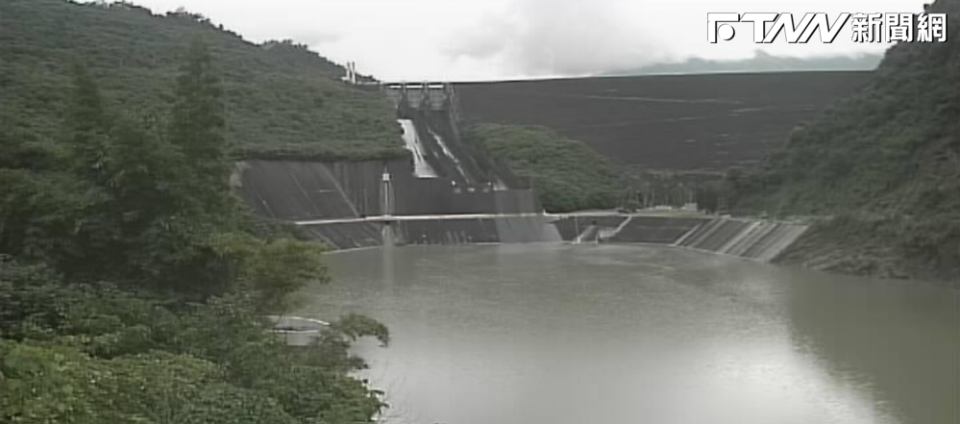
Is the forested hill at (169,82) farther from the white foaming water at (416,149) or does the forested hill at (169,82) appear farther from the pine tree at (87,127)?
the pine tree at (87,127)

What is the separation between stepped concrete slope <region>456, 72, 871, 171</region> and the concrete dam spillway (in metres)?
9.88

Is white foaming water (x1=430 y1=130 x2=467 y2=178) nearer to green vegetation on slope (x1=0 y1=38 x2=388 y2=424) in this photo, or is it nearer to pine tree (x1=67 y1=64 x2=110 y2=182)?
green vegetation on slope (x1=0 y1=38 x2=388 y2=424)

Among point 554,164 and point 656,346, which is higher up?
point 554,164

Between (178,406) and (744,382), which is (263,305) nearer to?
(178,406)

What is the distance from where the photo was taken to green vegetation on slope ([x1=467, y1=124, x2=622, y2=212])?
3847 centimetres

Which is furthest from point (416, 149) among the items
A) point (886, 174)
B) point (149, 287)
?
point (149, 287)

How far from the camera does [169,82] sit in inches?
1455

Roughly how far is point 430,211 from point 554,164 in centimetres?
853

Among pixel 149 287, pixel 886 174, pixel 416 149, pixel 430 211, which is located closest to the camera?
pixel 149 287

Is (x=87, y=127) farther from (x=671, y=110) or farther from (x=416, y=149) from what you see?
(x=671, y=110)

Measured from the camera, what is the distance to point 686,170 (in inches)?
1748

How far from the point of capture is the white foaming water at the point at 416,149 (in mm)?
37406

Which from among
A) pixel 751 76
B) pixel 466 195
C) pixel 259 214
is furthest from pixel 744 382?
pixel 751 76

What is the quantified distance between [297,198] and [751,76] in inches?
1024
